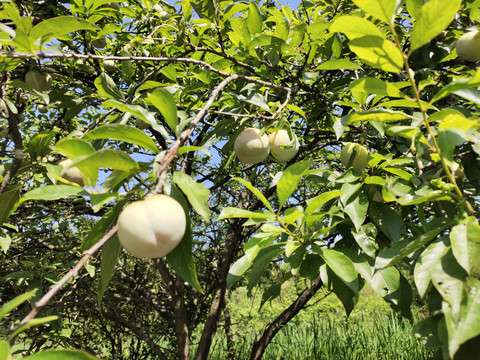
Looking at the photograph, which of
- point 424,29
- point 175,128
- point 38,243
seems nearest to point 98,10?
point 175,128

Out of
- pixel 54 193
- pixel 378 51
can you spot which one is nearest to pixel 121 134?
pixel 54 193

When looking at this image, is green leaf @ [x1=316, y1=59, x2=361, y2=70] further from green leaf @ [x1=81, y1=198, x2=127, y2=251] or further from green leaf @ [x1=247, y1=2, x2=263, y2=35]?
green leaf @ [x1=81, y1=198, x2=127, y2=251]

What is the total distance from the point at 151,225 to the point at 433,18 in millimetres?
576

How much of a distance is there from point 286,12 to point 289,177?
88 centimetres

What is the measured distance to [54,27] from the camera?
845 millimetres

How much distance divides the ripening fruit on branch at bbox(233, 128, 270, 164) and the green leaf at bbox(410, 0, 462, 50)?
51 cm

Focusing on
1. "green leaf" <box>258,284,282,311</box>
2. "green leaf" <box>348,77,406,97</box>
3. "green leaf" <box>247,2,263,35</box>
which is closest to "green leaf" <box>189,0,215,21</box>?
"green leaf" <box>247,2,263,35</box>

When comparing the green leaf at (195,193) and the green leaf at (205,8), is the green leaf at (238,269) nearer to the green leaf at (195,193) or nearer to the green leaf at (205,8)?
the green leaf at (195,193)

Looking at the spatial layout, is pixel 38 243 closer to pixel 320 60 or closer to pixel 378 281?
pixel 320 60

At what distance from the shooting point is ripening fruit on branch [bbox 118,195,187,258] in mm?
569

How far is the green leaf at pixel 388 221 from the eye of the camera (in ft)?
2.94

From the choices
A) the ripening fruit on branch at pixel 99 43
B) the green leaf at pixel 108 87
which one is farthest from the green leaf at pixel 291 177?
the ripening fruit on branch at pixel 99 43

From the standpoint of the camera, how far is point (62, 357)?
0.41 metres

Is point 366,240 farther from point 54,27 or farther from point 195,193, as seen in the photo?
point 54,27
